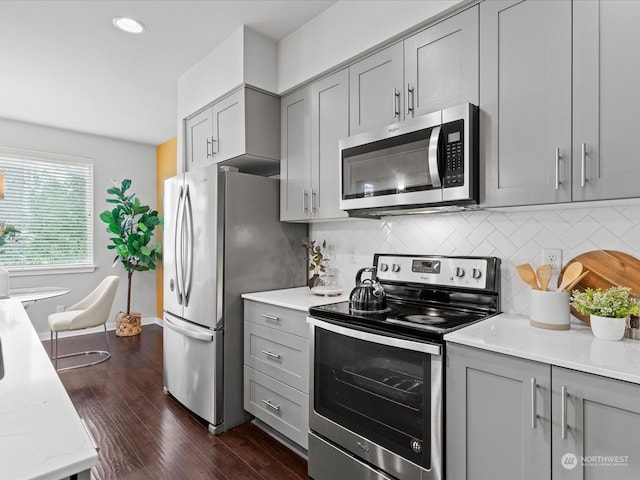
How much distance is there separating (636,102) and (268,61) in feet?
7.31

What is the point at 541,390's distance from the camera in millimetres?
1239

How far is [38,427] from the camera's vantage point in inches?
30.4

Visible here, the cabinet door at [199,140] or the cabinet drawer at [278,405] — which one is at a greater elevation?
the cabinet door at [199,140]

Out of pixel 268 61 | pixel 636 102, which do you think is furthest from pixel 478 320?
pixel 268 61

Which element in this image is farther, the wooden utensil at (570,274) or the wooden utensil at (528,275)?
the wooden utensil at (528,275)

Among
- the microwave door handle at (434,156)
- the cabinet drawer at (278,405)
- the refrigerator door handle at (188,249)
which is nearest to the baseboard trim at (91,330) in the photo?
the refrigerator door handle at (188,249)

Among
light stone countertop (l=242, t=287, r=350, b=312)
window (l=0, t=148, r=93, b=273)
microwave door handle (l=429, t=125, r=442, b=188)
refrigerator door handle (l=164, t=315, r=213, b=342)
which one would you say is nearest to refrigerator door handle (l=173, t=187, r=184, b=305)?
refrigerator door handle (l=164, t=315, r=213, b=342)

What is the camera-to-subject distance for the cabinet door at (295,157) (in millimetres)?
2600

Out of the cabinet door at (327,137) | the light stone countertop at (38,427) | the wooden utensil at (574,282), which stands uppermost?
the cabinet door at (327,137)

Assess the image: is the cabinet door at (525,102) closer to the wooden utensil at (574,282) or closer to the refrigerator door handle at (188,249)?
the wooden utensil at (574,282)

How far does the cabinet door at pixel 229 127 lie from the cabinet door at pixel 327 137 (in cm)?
54

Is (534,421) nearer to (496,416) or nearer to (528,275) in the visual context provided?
(496,416)

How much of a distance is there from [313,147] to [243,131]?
533mm

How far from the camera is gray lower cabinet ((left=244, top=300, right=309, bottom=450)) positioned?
2.16 m
